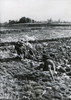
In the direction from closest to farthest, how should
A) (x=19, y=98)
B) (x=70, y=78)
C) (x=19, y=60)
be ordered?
(x=19, y=98) → (x=70, y=78) → (x=19, y=60)

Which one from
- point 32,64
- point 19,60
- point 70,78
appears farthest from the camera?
point 19,60

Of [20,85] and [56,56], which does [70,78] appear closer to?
[20,85]

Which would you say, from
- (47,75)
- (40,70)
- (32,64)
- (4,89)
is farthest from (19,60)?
(4,89)

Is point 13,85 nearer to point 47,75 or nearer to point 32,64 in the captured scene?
point 47,75

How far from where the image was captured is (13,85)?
10.1 m

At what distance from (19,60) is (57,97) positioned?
231 inches

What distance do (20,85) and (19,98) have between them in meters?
1.34

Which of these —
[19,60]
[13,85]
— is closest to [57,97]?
[13,85]

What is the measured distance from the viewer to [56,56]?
15156 mm

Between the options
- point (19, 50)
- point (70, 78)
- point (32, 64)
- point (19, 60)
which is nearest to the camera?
point (70, 78)

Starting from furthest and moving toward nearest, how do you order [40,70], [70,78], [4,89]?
[40,70] → [70,78] → [4,89]

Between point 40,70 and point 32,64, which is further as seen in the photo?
point 32,64

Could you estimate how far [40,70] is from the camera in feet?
39.7

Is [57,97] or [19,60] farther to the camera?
[19,60]
